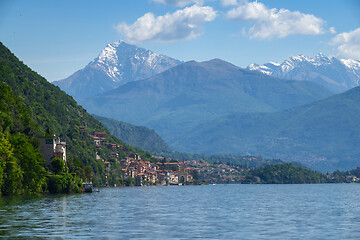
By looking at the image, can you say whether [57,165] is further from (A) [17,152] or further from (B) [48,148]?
(A) [17,152]

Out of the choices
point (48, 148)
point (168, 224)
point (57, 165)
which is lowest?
point (168, 224)

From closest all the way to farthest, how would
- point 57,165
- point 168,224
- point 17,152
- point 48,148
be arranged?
point 168,224
point 17,152
point 57,165
point 48,148

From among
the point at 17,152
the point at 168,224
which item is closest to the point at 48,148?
the point at 17,152

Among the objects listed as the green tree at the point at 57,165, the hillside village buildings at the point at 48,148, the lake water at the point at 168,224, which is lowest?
the lake water at the point at 168,224

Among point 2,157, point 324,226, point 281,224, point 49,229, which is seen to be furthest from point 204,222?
point 2,157

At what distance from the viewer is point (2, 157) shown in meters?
114

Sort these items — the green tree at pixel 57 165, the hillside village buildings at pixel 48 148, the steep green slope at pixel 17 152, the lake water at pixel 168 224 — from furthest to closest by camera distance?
the hillside village buildings at pixel 48 148, the green tree at pixel 57 165, the steep green slope at pixel 17 152, the lake water at pixel 168 224

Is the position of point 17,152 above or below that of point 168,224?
above

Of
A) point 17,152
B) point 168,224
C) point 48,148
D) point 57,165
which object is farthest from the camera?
point 48,148

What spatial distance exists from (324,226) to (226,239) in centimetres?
1772

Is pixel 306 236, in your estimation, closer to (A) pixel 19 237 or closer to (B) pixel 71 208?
(A) pixel 19 237

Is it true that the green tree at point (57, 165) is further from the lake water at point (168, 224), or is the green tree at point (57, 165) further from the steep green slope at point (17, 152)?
the lake water at point (168, 224)

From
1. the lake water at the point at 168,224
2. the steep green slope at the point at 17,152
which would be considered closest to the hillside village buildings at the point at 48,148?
the steep green slope at the point at 17,152

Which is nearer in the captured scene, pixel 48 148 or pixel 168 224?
pixel 168 224
